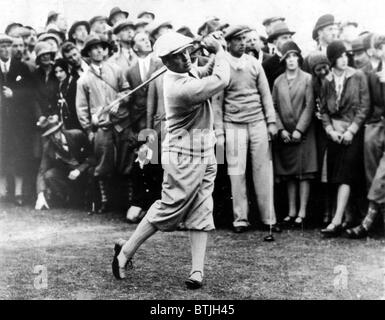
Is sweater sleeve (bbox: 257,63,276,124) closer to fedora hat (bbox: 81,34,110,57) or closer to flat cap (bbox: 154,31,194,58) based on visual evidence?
fedora hat (bbox: 81,34,110,57)

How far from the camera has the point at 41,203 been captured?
26.5 feet

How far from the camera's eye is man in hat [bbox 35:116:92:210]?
8070mm

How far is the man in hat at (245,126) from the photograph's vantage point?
22.6ft

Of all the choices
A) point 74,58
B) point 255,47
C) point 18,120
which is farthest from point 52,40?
point 255,47

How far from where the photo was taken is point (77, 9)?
776 centimetres

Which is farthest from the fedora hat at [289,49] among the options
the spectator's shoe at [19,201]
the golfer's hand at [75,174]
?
the spectator's shoe at [19,201]

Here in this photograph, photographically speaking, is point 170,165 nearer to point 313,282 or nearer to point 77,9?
point 313,282

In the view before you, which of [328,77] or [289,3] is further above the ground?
[289,3]

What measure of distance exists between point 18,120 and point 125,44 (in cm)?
170

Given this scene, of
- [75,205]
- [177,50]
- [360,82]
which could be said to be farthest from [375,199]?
[75,205]

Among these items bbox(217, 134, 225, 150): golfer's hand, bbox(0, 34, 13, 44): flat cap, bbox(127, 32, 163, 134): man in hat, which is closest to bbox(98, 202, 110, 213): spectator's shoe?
bbox(127, 32, 163, 134): man in hat

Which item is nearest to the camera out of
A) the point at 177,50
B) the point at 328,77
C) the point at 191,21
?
the point at 177,50

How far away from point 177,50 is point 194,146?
772mm

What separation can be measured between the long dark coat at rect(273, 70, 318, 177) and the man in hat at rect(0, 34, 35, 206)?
3.26 meters
